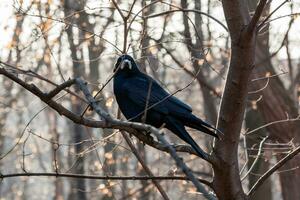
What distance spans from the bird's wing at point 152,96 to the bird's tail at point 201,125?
0.54 ft

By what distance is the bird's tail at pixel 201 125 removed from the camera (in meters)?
4.57

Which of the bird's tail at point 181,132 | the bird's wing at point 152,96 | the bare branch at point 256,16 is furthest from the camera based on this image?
the bird's wing at point 152,96

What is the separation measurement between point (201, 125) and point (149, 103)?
66 centimetres

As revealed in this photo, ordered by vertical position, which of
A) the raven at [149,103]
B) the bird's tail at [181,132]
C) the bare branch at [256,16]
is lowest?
the bird's tail at [181,132]

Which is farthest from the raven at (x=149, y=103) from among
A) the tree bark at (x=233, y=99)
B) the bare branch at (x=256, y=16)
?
the bare branch at (x=256, y=16)

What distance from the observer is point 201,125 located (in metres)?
4.73

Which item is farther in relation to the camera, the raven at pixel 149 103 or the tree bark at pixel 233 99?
the raven at pixel 149 103

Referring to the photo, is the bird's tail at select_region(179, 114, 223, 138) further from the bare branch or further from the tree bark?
the bare branch

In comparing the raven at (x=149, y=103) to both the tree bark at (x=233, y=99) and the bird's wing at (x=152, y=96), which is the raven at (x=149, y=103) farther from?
the tree bark at (x=233, y=99)

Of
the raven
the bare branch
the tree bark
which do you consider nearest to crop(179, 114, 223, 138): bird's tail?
the raven

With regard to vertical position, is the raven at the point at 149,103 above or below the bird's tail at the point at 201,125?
above

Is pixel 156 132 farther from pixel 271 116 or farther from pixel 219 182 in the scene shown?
pixel 271 116

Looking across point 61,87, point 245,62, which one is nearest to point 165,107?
point 245,62

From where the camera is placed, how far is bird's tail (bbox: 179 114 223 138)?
4.57 metres
